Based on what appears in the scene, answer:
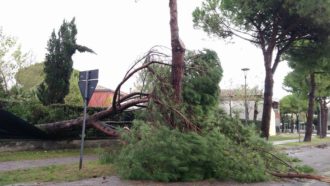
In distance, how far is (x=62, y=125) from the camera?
1814cm

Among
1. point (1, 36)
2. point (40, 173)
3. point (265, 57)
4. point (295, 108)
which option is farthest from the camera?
point (295, 108)

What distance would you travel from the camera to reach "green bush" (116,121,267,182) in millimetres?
10508

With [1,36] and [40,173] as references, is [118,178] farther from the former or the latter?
[1,36]

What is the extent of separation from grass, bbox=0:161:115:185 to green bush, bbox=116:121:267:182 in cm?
102

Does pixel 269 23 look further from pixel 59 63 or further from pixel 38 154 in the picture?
pixel 38 154

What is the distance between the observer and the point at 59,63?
2289cm

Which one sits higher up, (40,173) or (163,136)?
(163,136)

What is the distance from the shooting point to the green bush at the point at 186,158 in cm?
1051

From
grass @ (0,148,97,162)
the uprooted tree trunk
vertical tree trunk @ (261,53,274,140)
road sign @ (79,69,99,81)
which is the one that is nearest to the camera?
road sign @ (79,69,99,81)

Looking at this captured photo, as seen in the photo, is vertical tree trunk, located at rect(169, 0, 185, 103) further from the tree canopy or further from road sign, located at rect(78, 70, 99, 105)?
the tree canopy

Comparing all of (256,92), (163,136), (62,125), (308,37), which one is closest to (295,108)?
(256,92)

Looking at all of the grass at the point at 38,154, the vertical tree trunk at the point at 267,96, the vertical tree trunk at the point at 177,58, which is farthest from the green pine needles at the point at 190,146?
the vertical tree trunk at the point at 267,96

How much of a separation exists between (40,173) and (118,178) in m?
2.29

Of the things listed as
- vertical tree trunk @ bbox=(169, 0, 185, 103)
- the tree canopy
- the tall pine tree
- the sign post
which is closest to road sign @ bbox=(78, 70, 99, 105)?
the sign post
